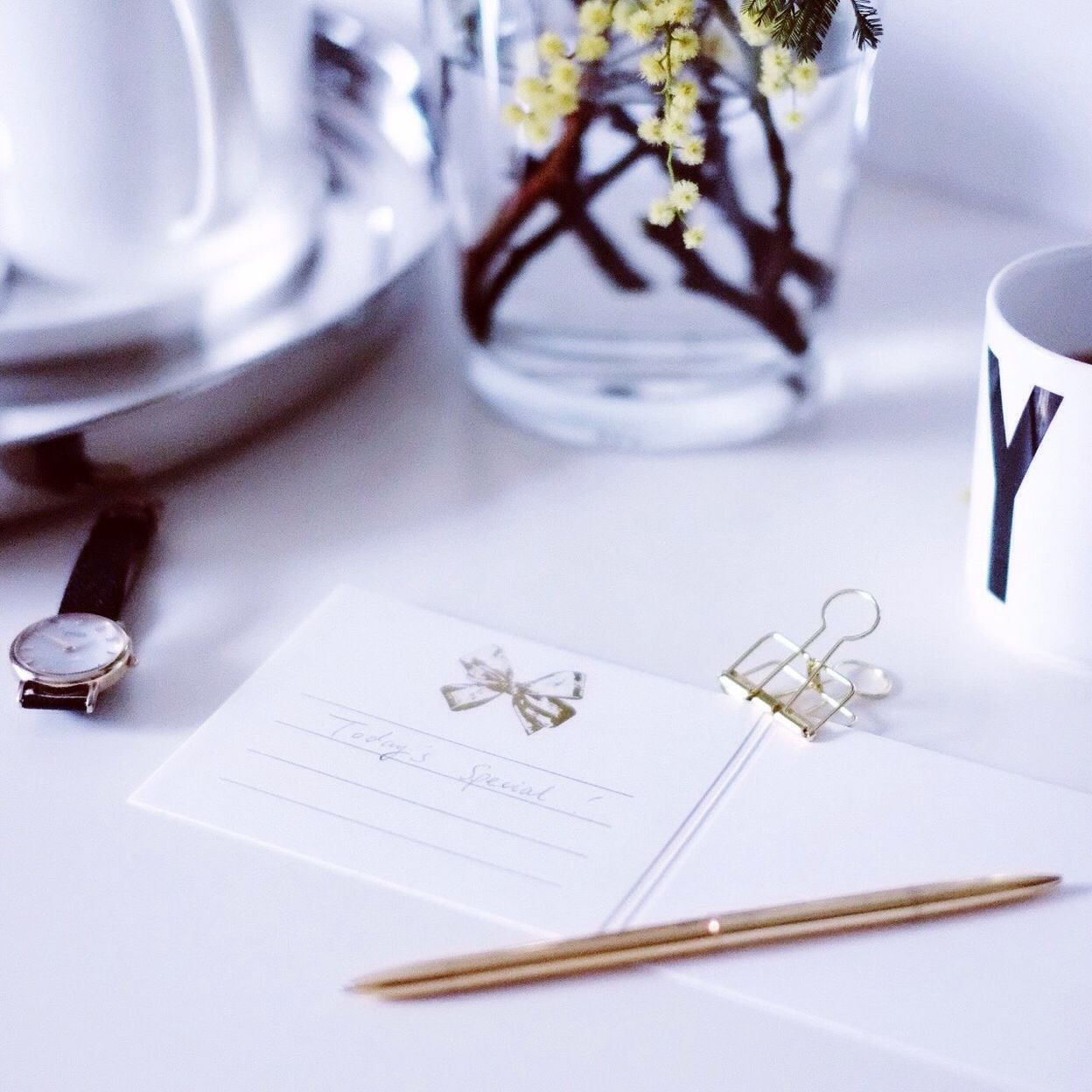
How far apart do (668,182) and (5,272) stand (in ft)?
0.87

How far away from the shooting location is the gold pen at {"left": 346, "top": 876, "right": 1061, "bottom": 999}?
391mm

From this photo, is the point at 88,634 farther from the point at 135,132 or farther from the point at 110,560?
the point at 135,132

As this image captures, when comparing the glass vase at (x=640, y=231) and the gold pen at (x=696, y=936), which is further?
the glass vase at (x=640, y=231)

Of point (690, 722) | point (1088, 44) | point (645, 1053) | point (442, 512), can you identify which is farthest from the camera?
point (1088, 44)

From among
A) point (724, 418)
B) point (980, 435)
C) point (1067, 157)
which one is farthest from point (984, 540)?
point (1067, 157)

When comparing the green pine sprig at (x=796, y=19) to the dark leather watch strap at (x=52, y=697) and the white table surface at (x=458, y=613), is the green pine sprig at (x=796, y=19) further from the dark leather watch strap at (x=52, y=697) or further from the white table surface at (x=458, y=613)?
the dark leather watch strap at (x=52, y=697)

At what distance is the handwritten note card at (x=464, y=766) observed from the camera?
0.43 m

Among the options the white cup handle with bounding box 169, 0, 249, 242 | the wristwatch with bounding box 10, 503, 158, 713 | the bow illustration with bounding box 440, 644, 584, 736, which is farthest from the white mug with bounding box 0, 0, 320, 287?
the bow illustration with bounding box 440, 644, 584, 736

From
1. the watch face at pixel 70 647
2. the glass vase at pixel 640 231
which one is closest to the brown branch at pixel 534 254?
the glass vase at pixel 640 231

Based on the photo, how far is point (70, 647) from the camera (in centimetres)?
49

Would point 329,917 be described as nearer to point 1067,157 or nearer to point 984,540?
point 984,540

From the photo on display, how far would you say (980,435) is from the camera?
50cm

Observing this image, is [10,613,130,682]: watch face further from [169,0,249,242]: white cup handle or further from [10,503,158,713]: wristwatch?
[169,0,249,242]: white cup handle

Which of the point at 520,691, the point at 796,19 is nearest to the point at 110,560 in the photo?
the point at 520,691
